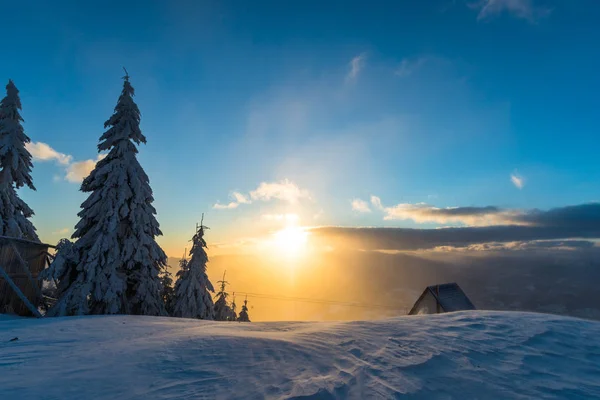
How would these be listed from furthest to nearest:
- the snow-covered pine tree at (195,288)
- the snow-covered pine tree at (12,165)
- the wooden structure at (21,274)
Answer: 1. the snow-covered pine tree at (195,288)
2. the snow-covered pine tree at (12,165)
3. the wooden structure at (21,274)

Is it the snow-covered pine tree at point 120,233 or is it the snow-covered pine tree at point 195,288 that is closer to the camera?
the snow-covered pine tree at point 120,233

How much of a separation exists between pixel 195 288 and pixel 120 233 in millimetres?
8006

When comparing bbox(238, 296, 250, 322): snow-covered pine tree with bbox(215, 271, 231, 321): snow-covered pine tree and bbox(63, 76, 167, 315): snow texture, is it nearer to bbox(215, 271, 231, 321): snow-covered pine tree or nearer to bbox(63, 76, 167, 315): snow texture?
bbox(215, 271, 231, 321): snow-covered pine tree

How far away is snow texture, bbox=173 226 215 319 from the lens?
21031 mm

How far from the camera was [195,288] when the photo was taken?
70.6 ft

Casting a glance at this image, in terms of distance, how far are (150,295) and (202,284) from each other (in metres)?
6.77

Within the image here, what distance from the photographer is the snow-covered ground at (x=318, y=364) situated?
12.1 feet

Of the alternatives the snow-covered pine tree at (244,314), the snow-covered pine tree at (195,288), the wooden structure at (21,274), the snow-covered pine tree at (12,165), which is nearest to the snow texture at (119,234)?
the wooden structure at (21,274)

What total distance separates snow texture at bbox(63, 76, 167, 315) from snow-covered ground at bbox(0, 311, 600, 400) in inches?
324

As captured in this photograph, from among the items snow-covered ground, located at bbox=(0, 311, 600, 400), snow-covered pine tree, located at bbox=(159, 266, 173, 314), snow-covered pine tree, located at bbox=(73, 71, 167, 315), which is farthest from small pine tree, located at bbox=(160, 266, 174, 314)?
snow-covered ground, located at bbox=(0, 311, 600, 400)

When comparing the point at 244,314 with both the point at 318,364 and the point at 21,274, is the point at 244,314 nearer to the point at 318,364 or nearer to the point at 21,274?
the point at 21,274

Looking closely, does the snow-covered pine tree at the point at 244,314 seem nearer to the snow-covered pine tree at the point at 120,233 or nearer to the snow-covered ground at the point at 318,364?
the snow-covered pine tree at the point at 120,233

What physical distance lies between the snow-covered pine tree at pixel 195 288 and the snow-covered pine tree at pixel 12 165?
1057 cm

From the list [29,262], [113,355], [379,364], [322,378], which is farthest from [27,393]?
[29,262]
